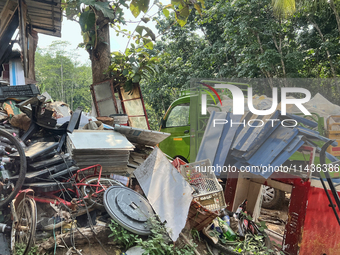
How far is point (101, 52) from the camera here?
698 cm

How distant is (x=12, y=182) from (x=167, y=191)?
190 centimetres

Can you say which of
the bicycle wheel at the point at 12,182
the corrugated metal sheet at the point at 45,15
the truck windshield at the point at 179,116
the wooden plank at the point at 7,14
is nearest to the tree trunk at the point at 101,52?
the corrugated metal sheet at the point at 45,15

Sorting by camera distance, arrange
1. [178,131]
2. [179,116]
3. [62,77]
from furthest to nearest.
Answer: [62,77]
[179,116]
[178,131]

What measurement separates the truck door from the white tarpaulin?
8.51 ft

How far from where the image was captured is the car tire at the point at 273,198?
19.2 feet

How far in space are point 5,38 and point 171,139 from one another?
15.0 feet

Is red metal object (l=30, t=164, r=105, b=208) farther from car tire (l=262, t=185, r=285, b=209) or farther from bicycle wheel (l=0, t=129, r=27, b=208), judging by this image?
car tire (l=262, t=185, r=285, b=209)

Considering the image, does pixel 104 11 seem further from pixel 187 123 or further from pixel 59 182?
pixel 59 182

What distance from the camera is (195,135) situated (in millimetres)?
5973

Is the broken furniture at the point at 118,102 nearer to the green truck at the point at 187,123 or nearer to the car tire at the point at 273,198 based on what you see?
the green truck at the point at 187,123

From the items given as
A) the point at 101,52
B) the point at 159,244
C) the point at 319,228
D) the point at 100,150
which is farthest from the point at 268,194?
the point at 101,52

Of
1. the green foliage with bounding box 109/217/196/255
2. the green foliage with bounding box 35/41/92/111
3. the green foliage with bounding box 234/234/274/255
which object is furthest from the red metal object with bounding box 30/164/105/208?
the green foliage with bounding box 35/41/92/111

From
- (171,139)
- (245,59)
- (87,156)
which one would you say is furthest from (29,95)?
(245,59)

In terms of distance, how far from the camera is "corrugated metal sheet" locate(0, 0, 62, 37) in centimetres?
657
